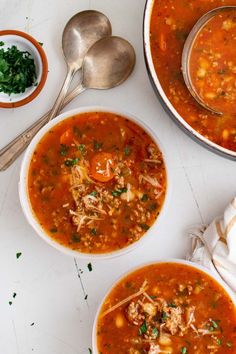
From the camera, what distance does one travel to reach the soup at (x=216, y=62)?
3.16 metres

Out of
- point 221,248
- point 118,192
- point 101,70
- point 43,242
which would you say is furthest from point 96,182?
point 221,248

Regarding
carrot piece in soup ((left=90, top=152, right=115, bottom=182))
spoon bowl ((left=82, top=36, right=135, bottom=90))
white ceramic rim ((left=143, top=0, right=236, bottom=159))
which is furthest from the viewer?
spoon bowl ((left=82, top=36, right=135, bottom=90))

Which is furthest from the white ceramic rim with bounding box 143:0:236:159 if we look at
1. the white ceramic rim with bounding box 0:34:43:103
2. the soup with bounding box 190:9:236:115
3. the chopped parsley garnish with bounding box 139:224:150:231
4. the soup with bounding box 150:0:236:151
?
the white ceramic rim with bounding box 0:34:43:103

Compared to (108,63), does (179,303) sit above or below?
below

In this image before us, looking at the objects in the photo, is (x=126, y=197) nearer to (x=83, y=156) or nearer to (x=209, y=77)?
(x=83, y=156)

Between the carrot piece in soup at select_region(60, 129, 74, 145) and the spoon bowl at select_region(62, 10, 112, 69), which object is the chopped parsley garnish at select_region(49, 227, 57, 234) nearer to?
the carrot piece in soup at select_region(60, 129, 74, 145)

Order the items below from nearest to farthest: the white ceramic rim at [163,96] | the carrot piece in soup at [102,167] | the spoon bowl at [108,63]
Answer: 1. the white ceramic rim at [163,96]
2. the carrot piece in soup at [102,167]
3. the spoon bowl at [108,63]

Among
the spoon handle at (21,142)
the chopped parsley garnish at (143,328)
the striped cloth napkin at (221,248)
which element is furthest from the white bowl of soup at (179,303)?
the spoon handle at (21,142)

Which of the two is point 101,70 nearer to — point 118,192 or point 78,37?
point 78,37

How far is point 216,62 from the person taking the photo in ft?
10.4

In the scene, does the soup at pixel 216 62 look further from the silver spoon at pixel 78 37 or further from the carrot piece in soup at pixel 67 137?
the carrot piece in soup at pixel 67 137

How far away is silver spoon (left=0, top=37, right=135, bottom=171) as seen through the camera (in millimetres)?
3393

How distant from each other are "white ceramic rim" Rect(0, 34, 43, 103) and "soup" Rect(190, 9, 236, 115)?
82cm

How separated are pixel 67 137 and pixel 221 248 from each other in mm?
959
